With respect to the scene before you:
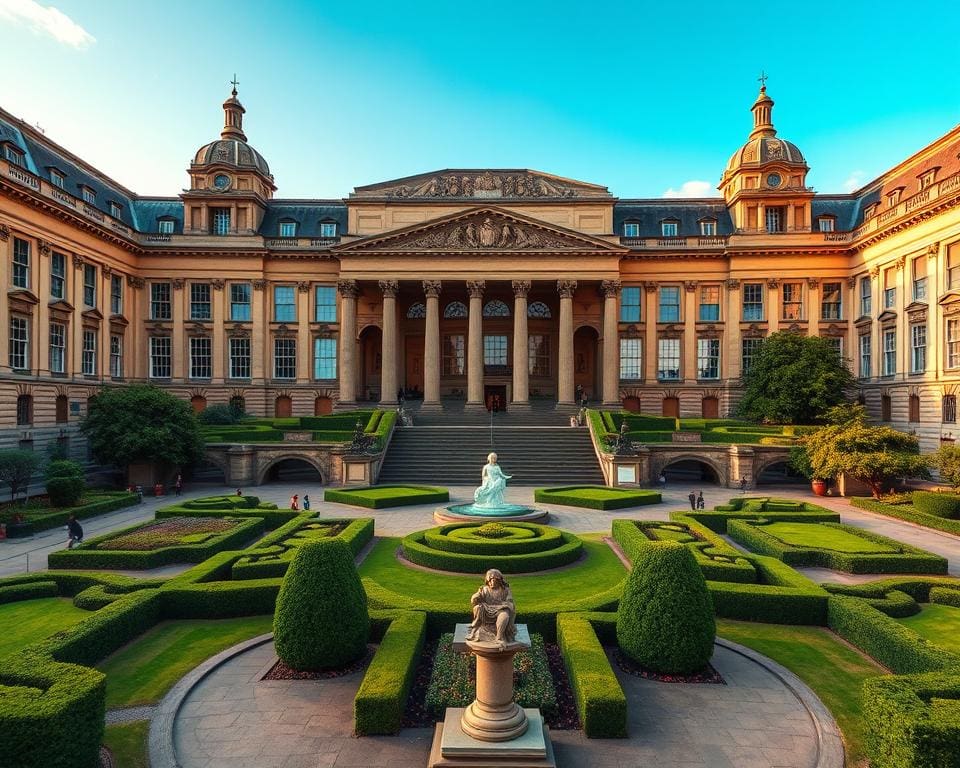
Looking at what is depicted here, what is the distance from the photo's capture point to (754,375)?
4650 centimetres

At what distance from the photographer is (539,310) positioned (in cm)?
6006

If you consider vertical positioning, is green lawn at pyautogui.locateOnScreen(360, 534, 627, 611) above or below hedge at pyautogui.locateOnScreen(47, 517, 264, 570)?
below

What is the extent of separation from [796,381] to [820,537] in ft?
76.5

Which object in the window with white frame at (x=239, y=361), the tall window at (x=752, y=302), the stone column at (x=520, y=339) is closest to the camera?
the stone column at (x=520, y=339)

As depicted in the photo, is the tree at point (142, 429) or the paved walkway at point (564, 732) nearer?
the paved walkway at point (564, 732)

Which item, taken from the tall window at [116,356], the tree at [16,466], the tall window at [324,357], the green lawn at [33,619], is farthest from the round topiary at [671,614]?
the tall window at [116,356]

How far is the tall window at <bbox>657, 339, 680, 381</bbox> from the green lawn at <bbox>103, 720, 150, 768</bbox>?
5173cm

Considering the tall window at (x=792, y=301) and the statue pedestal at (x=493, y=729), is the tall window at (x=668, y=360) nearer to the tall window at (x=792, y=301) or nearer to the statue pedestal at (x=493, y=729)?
the tall window at (x=792, y=301)

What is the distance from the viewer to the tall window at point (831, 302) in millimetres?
52844

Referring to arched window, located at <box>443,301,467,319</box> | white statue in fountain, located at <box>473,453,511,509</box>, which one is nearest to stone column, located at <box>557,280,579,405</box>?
arched window, located at <box>443,301,467,319</box>

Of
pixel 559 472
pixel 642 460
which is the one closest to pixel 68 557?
pixel 559 472

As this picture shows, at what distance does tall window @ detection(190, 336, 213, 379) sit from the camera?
180ft

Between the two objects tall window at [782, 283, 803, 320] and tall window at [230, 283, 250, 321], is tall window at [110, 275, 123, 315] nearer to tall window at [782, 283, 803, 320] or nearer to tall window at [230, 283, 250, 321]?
tall window at [230, 283, 250, 321]

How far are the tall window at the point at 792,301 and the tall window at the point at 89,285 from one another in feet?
195
